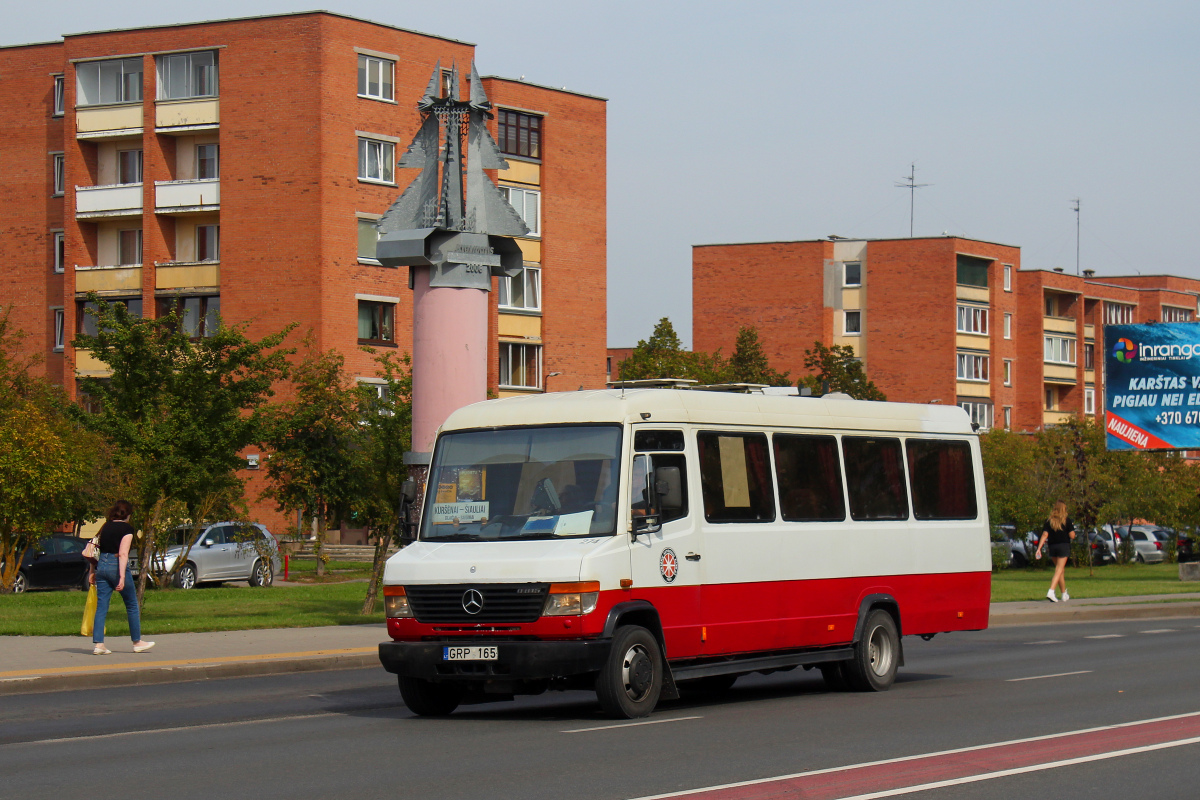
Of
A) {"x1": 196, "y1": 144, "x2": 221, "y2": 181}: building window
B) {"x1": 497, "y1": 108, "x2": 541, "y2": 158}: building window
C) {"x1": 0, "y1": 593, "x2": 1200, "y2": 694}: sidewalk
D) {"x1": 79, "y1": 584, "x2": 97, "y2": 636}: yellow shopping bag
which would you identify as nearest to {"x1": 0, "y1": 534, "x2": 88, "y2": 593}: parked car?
{"x1": 0, "y1": 593, "x2": 1200, "y2": 694}: sidewalk

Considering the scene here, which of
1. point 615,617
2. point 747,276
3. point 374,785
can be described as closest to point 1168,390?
point 615,617

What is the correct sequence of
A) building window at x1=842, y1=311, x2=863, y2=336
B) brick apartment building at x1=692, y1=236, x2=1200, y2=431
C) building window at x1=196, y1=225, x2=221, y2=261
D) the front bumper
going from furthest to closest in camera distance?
building window at x1=842, y1=311, x2=863, y2=336
brick apartment building at x1=692, y1=236, x2=1200, y2=431
building window at x1=196, y1=225, x2=221, y2=261
the front bumper

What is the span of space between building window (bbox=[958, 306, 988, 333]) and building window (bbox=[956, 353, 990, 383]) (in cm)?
145

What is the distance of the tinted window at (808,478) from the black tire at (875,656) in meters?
1.15

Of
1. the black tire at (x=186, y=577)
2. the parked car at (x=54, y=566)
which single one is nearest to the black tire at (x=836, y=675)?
the parked car at (x=54, y=566)

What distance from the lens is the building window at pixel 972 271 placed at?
87.3 meters

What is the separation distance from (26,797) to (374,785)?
1.94 m

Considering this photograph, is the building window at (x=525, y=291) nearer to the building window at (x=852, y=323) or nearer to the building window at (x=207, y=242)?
the building window at (x=207, y=242)

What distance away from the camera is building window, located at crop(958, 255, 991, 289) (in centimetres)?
8731

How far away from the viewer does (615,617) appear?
11.7 meters

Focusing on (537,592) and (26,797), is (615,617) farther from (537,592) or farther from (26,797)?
(26,797)

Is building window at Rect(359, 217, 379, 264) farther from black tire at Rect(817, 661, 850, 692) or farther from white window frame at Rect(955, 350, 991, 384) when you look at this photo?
black tire at Rect(817, 661, 850, 692)

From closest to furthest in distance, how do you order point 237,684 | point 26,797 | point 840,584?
point 26,797 → point 840,584 → point 237,684

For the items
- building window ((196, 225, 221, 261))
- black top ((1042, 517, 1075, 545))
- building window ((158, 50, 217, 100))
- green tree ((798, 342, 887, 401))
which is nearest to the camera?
black top ((1042, 517, 1075, 545))
